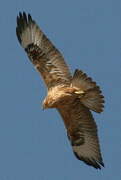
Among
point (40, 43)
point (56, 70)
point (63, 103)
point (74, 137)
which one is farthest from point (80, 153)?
point (40, 43)

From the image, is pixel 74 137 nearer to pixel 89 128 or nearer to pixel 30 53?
pixel 89 128

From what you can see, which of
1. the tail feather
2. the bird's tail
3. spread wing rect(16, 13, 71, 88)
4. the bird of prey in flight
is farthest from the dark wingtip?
the tail feather

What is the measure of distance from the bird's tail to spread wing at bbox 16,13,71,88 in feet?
1.82

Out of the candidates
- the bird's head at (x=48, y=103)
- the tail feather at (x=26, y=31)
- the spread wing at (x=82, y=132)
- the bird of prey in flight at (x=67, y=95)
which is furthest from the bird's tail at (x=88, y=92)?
the tail feather at (x=26, y=31)

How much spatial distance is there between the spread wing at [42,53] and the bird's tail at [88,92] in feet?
1.82

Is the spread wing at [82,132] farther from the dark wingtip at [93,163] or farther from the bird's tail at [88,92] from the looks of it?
the bird's tail at [88,92]

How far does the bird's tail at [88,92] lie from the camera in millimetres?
8258

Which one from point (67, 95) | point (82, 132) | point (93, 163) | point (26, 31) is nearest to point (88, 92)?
point (67, 95)

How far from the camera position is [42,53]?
9.47 metres

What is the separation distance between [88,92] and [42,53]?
152 cm

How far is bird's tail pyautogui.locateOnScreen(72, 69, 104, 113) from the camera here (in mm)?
8258

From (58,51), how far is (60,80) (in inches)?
23.1

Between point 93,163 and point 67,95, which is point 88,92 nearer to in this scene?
point 67,95

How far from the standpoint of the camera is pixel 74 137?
9344 mm
